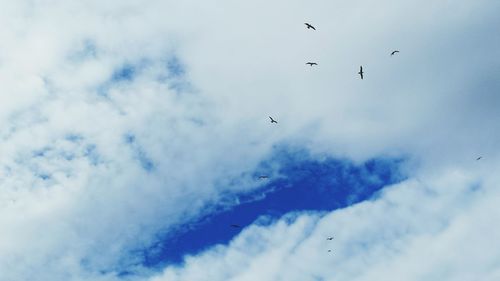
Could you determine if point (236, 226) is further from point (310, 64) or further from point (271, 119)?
point (310, 64)

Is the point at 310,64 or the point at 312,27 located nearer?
the point at 312,27

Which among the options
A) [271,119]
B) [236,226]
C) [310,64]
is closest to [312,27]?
[310,64]

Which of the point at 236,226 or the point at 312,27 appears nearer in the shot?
the point at 312,27

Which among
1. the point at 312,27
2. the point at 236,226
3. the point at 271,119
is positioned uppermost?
the point at 312,27

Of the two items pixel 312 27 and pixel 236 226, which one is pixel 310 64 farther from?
pixel 236 226

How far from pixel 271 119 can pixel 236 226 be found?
29259mm

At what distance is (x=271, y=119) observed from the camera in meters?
69.3

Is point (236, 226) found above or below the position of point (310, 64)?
below

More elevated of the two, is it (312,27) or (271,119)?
(312,27)

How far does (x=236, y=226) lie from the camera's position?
7456 cm

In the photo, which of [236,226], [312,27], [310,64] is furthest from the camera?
[236,226]

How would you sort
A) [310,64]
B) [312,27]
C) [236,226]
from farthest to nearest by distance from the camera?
[236,226] → [310,64] → [312,27]

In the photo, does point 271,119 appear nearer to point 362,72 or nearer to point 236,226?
point 362,72

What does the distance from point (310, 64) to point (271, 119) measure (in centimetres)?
1608
